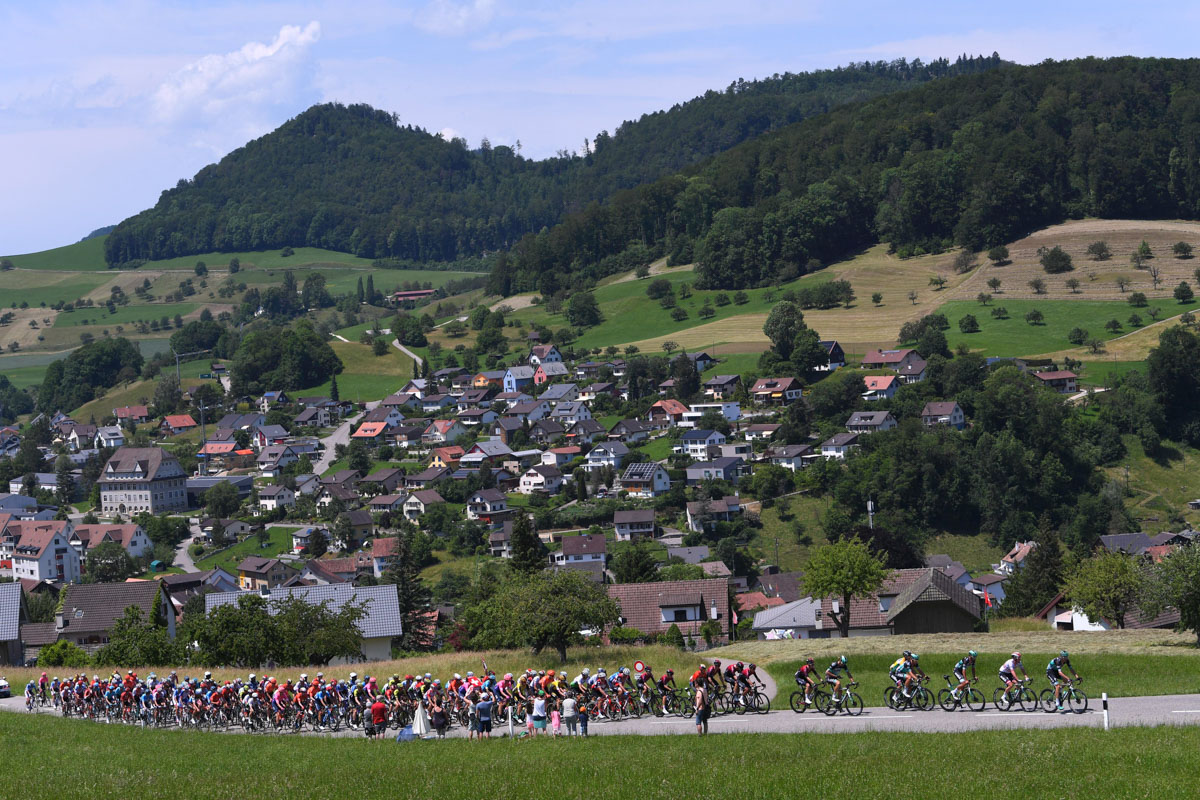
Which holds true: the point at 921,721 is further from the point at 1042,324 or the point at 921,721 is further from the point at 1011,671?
the point at 1042,324

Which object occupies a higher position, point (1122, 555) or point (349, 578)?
point (1122, 555)

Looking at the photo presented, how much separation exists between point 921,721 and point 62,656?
39943mm

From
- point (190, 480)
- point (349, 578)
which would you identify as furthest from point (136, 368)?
point (349, 578)

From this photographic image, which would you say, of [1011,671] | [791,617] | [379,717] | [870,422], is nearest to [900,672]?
[1011,671]

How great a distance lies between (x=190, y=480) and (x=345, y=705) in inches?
4178

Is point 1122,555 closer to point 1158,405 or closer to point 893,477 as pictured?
point 893,477

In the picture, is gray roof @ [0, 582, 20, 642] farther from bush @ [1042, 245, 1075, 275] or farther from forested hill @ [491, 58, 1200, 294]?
forested hill @ [491, 58, 1200, 294]

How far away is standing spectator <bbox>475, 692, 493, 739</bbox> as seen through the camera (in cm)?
2706

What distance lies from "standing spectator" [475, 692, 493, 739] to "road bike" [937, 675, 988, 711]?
9.92m

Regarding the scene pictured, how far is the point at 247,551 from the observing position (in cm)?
10425

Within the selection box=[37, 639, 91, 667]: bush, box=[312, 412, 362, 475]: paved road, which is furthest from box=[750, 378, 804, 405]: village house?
box=[37, 639, 91, 667]: bush

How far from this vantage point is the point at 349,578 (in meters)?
91.4

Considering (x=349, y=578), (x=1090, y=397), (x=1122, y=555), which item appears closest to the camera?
(x=1122, y=555)

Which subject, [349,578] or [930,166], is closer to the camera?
[349,578]
